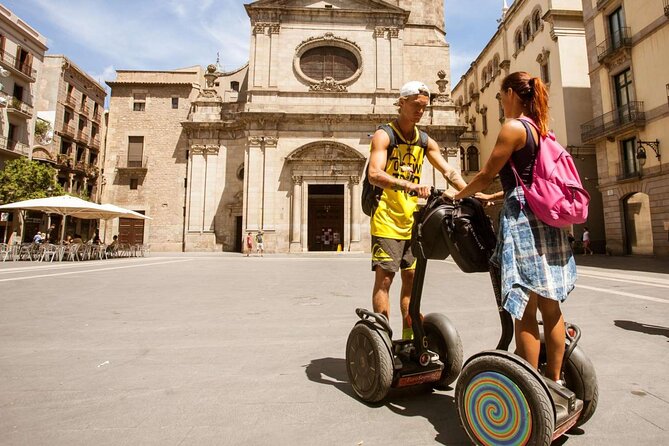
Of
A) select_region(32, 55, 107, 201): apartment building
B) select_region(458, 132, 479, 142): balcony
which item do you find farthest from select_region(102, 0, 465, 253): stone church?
select_region(458, 132, 479, 142): balcony

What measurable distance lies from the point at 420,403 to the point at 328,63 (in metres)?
25.2

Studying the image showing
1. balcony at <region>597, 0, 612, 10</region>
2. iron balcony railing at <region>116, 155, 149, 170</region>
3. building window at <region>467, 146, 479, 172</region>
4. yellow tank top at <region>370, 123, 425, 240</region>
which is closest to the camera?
yellow tank top at <region>370, 123, 425, 240</region>

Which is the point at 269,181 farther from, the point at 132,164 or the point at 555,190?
the point at 555,190

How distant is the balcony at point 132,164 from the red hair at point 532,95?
2903 cm

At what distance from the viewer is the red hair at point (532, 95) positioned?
1.66m

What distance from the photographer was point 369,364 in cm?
190

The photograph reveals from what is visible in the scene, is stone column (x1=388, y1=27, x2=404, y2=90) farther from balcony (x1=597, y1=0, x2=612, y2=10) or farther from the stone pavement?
the stone pavement

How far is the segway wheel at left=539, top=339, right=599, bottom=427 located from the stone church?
19.8m

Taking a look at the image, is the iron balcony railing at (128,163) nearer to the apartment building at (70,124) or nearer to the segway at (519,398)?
the apartment building at (70,124)

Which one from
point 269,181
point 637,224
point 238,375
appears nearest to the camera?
point 238,375

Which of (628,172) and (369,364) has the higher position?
(628,172)

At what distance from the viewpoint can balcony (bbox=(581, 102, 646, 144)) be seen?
15.8 metres

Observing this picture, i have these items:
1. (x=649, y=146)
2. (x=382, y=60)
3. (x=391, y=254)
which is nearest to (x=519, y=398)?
(x=391, y=254)

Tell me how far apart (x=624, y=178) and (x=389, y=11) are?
56.5ft
